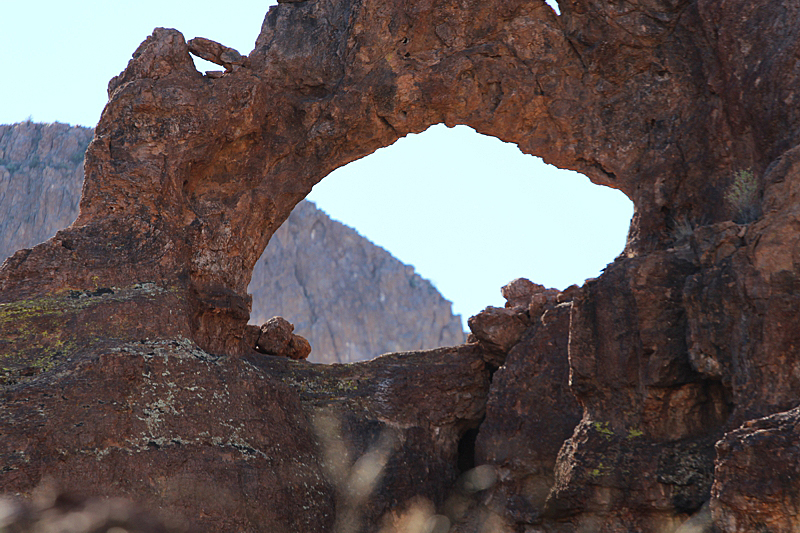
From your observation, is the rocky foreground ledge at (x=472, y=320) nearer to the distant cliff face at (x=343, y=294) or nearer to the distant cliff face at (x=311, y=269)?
the distant cliff face at (x=311, y=269)

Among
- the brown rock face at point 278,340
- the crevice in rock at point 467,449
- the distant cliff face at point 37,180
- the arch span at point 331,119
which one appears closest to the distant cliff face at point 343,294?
the distant cliff face at point 37,180

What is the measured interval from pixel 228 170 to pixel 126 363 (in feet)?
15.7

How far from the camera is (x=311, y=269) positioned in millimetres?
68562

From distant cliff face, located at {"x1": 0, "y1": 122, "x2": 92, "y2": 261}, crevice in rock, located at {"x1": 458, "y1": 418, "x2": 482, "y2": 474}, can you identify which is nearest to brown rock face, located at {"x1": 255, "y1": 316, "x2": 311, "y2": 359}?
crevice in rock, located at {"x1": 458, "y1": 418, "x2": 482, "y2": 474}

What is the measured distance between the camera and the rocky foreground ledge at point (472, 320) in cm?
1217

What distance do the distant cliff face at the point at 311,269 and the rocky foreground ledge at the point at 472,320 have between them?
4394 centimetres

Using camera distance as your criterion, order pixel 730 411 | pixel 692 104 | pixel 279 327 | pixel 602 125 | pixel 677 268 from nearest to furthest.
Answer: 1. pixel 730 411
2. pixel 677 268
3. pixel 692 104
4. pixel 602 125
5. pixel 279 327

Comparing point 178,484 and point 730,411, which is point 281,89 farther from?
point 730,411

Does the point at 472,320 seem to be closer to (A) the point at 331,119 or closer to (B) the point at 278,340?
(B) the point at 278,340

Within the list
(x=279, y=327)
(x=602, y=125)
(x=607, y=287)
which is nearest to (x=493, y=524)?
(x=607, y=287)

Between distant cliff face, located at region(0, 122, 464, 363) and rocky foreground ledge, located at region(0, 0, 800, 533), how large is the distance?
4394 cm

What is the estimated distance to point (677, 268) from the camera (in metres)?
13.2

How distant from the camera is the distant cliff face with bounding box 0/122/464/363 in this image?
2361 inches

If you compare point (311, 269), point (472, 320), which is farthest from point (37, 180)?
point (472, 320)
